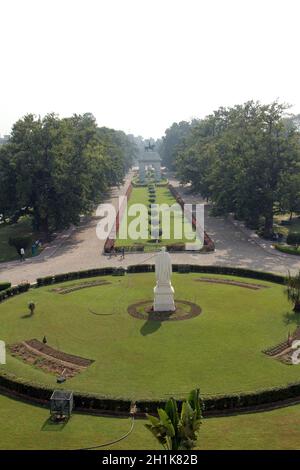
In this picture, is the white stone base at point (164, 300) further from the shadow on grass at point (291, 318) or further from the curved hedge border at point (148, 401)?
the curved hedge border at point (148, 401)

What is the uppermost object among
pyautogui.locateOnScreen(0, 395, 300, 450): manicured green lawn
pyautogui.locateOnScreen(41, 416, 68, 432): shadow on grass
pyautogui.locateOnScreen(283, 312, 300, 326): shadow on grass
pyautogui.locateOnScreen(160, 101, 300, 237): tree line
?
pyautogui.locateOnScreen(160, 101, 300, 237): tree line

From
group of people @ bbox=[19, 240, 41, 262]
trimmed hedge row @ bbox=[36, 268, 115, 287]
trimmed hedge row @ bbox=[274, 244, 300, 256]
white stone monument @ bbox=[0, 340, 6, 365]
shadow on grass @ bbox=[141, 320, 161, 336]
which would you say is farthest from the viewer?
group of people @ bbox=[19, 240, 41, 262]

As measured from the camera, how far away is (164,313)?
30.3 metres

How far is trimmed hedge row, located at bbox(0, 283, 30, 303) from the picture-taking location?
115 feet

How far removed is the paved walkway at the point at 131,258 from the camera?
42969 millimetres

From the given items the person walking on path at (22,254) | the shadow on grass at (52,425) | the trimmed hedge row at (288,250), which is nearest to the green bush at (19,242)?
the person walking on path at (22,254)

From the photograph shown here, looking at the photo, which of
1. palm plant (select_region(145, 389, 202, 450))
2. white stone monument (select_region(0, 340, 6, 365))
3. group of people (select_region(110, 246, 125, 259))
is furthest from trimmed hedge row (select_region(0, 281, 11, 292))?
palm plant (select_region(145, 389, 202, 450))

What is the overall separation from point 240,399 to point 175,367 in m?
4.56

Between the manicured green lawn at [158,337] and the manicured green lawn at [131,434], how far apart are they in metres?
2.20

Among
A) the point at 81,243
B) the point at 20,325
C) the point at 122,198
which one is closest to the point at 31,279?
the point at 20,325

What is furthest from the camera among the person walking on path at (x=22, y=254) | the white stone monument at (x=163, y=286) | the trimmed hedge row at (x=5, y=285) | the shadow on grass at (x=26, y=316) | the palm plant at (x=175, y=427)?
the person walking on path at (x=22, y=254)

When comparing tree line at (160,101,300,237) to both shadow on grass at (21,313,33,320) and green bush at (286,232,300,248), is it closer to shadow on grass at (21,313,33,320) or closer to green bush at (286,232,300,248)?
green bush at (286,232,300,248)

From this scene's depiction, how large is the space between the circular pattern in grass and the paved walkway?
39.5 ft

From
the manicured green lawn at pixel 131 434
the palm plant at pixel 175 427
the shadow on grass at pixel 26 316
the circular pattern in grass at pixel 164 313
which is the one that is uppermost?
the palm plant at pixel 175 427
